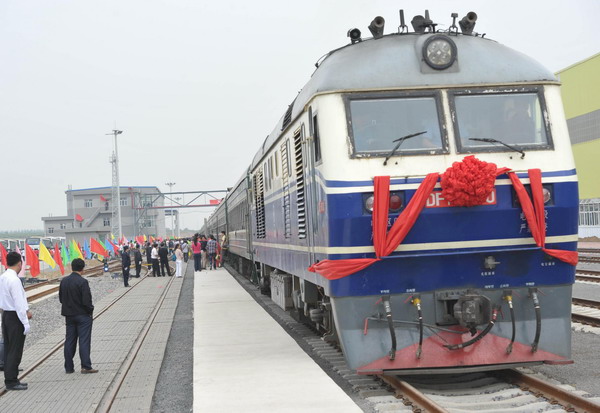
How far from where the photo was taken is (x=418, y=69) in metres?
7.91

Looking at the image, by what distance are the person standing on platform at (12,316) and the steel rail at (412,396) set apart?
438cm

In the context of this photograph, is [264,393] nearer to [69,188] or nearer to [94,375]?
[94,375]

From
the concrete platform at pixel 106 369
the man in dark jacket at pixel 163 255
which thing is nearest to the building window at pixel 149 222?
the man in dark jacket at pixel 163 255

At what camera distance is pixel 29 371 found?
10648 mm

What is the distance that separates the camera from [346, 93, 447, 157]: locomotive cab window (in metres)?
7.64

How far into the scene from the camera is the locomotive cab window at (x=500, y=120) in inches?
302

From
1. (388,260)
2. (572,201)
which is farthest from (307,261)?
(572,201)

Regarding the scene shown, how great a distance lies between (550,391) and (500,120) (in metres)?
2.75

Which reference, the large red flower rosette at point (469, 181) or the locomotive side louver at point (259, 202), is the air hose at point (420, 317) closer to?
the large red flower rosette at point (469, 181)

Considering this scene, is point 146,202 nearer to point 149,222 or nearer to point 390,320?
point 149,222

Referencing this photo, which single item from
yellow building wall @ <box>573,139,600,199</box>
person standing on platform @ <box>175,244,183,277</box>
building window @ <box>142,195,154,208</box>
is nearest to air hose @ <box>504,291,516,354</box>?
person standing on platform @ <box>175,244,183,277</box>

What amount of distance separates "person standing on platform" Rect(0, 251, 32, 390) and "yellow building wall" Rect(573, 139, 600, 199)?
41167 mm

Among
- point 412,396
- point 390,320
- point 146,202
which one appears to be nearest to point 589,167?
point 390,320

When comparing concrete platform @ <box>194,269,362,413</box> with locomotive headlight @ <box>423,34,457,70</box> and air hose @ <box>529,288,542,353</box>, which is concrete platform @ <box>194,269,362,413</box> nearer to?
air hose @ <box>529,288,542,353</box>
